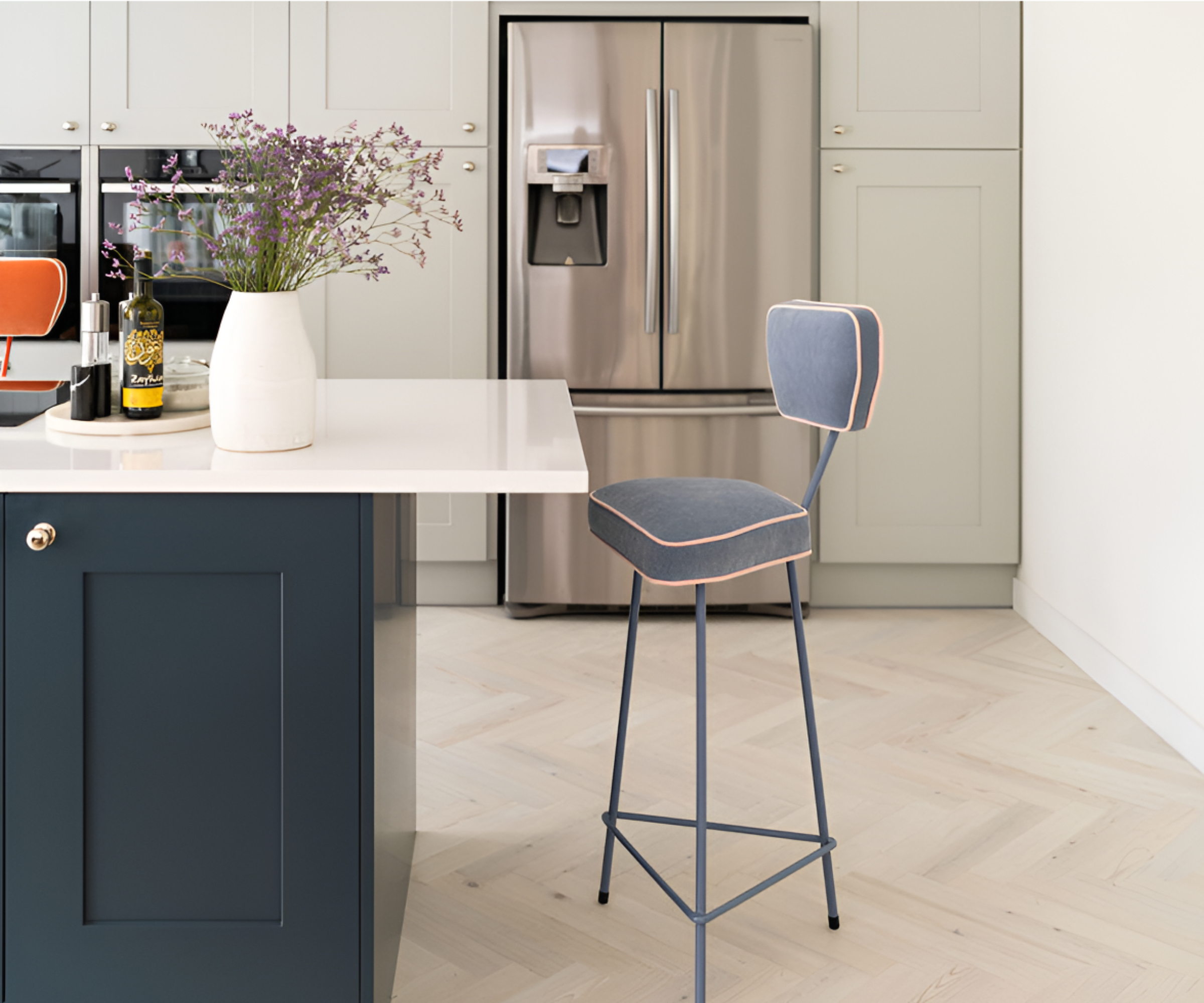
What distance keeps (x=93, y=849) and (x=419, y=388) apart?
102 cm

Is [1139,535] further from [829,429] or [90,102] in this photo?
[90,102]

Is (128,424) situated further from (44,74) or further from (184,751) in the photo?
(44,74)

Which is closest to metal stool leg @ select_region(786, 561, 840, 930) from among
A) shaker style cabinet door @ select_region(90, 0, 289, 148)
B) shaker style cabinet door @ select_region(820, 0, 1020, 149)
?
shaker style cabinet door @ select_region(820, 0, 1020, 149)

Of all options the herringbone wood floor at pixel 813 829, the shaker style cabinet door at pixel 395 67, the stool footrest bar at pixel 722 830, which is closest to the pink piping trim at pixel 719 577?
the stool footrest bar at pixel 722 830

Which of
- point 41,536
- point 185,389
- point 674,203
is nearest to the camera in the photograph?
point 41,536

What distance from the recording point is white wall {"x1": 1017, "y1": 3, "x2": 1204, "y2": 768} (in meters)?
2.83

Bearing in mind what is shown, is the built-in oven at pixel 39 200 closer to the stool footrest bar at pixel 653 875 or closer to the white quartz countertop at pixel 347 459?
the white quartz countertop at pixel 347 459

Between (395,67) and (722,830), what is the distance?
270cm

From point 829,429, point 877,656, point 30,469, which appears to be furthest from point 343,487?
point 877,656

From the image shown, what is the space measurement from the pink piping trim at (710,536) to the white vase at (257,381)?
488 mm

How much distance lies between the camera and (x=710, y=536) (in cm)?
176

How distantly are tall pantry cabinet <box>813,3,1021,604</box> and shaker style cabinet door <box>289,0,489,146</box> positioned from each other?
1.10m

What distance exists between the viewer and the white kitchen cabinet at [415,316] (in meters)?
3.94

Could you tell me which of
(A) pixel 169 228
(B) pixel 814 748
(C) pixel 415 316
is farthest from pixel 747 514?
(A) pixel 169 228
